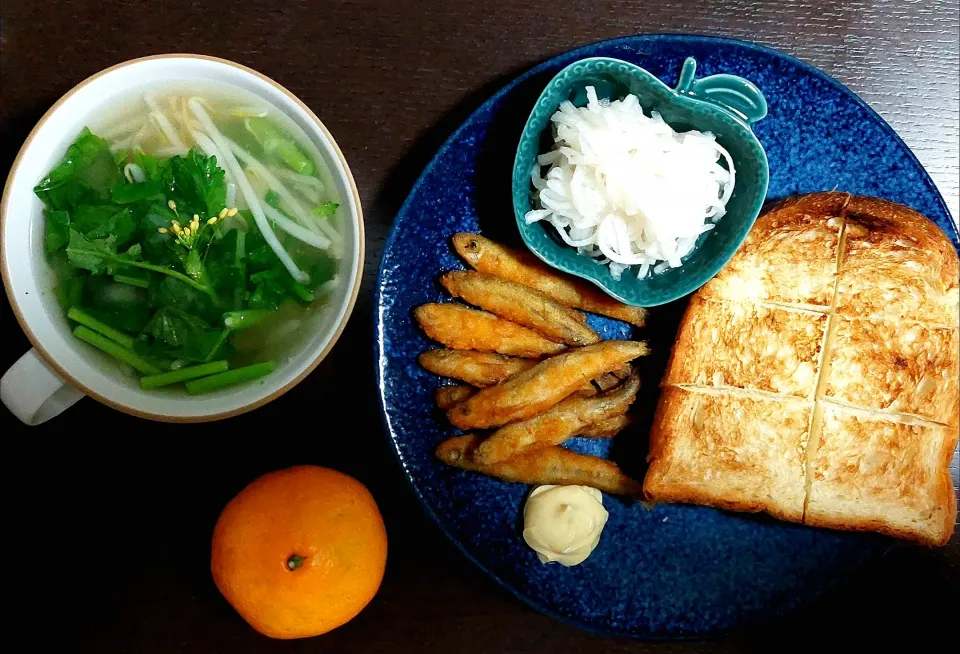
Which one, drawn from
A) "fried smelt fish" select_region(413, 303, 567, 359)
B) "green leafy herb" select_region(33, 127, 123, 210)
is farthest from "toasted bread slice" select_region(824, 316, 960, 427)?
"green leafy herb" select_region(33, 127, 123, 210)

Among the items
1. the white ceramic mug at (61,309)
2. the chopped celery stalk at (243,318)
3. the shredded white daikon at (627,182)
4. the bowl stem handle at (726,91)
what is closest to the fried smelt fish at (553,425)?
the shredded white daikon at (627,182)

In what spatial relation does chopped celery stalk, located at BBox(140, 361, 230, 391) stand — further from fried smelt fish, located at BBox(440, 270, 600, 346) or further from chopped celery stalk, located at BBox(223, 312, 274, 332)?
fried smelt fish, located at BBox(440, 270, 600, 346)

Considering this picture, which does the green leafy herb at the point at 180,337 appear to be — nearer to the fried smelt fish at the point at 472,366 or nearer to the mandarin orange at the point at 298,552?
the mandarin orange at the point at 298,552

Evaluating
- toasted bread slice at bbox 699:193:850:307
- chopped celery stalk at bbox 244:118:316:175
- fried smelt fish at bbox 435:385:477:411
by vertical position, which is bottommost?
fried smelt fish at bbox 435:385:477:411

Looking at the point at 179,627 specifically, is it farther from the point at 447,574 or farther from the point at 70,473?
the point at 447,574

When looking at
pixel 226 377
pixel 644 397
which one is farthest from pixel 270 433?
pixel 644 397

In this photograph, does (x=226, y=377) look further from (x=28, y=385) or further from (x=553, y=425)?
(x=553, y=425)
